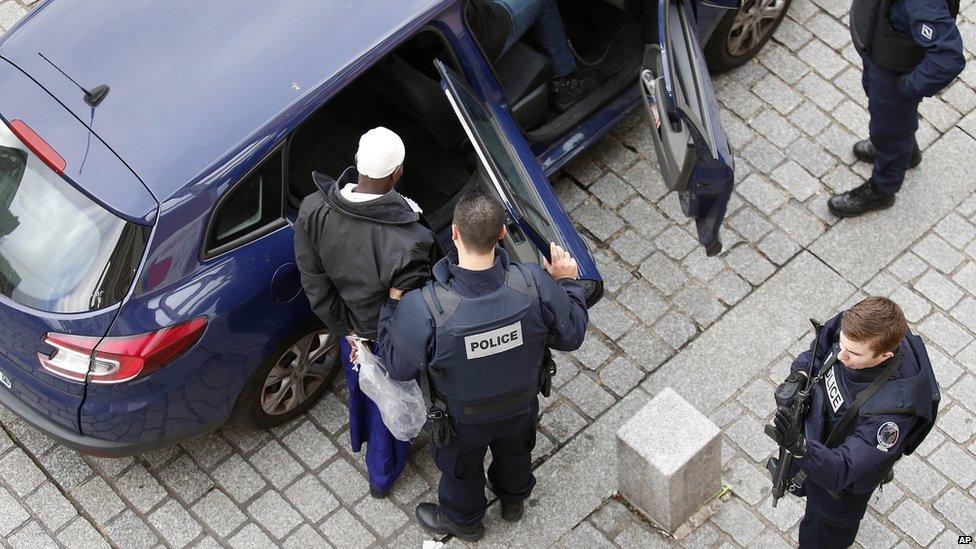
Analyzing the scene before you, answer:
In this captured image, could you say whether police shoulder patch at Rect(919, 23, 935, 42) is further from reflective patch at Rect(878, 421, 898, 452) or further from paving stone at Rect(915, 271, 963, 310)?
reflective patch at Rect(878, 421, 898, 452)

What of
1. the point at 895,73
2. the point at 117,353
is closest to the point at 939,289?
the point at 895,73

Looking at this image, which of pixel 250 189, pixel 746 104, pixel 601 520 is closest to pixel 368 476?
pixel 601 520

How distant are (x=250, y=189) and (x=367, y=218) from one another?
0.62 metres

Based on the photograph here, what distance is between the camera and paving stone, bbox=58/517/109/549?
5.49 m

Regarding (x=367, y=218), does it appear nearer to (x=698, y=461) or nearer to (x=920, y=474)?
(x=698, y=461)

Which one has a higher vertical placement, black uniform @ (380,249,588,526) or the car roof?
the car roof

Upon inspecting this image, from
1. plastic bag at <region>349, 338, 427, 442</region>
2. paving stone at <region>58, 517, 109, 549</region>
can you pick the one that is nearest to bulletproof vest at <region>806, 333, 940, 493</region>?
plastic bag at <region>349, 338, 427, 442</region>

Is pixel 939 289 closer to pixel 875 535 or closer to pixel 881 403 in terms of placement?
pixel 875 535

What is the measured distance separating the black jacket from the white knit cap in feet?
0.34

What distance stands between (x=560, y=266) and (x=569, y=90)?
192cm

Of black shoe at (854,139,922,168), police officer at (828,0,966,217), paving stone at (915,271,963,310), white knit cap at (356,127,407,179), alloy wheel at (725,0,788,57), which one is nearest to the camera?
white knit cap at (356,127,407,179)

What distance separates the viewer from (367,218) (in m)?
4.66

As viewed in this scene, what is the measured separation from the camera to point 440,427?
4715 millimetres

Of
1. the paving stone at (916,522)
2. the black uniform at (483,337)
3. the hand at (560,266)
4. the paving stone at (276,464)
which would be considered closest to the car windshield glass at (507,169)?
the hand at (560,266)
